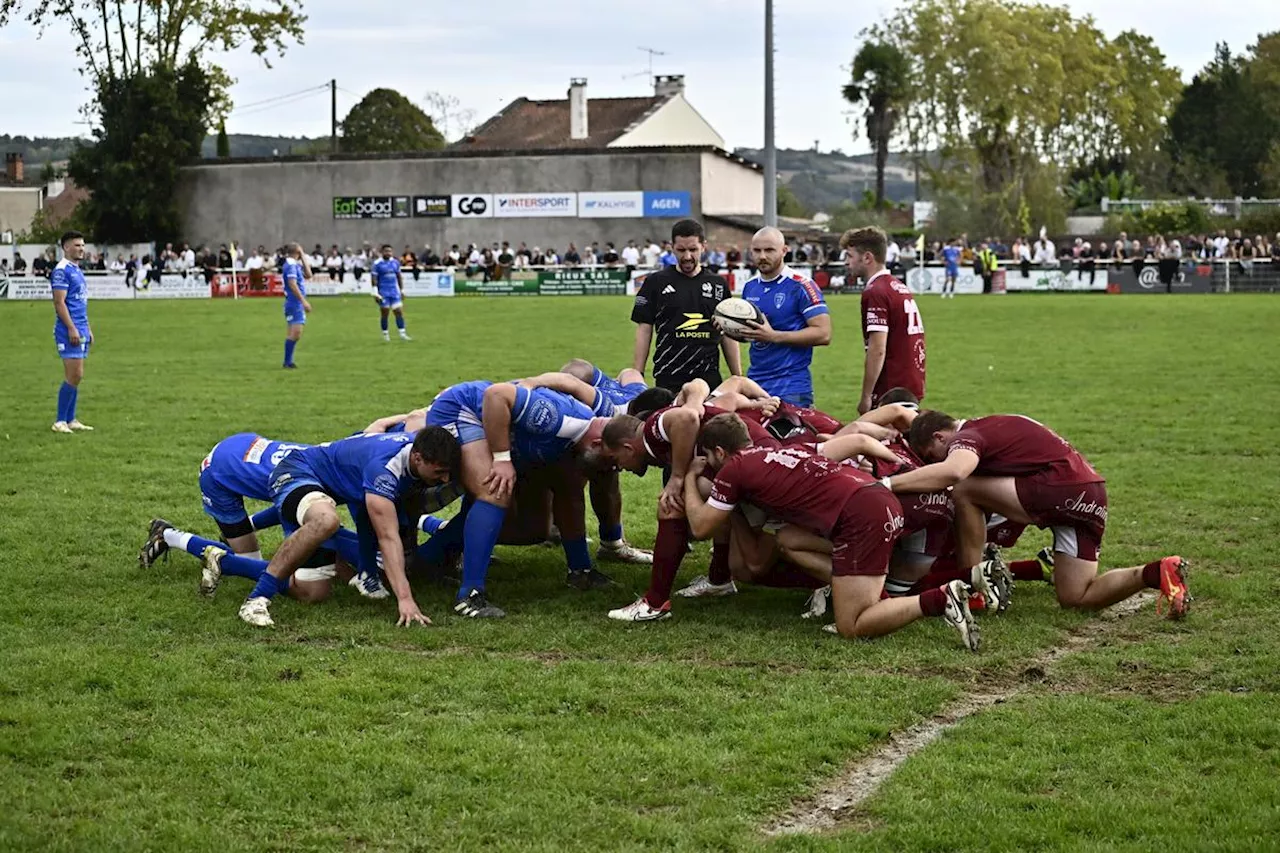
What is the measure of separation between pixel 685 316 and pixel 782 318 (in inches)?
27.8

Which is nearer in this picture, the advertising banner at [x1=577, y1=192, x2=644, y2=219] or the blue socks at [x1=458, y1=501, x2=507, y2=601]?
the blue socks at [x1=458, y1=501, x2=507, y2=601]

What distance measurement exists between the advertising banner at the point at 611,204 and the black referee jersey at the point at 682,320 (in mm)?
47138

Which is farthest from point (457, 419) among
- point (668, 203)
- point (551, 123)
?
point (551, 123)

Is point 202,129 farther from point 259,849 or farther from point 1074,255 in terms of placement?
point 259,849

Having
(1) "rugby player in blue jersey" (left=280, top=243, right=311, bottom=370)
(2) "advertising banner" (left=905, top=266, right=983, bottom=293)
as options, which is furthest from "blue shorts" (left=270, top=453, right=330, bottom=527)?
(2) "advertising banner" (left=905, top=266, right=983, bottom=293)

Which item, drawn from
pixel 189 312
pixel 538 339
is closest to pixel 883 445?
pixel 538 339

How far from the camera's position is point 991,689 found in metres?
6.62

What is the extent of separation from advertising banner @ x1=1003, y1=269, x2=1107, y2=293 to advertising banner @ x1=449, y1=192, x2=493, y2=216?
827 inches

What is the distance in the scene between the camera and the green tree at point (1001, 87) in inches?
2783

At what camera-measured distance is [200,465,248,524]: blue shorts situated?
8.65m

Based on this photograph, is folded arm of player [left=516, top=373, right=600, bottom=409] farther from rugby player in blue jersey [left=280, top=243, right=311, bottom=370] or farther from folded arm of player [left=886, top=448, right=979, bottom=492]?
rugby player in blue jersey [left=280, top=243, right=311, bottom=370]

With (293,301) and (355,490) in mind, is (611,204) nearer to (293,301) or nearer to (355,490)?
(293,301)

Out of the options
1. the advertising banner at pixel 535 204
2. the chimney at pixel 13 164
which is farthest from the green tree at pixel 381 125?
the chimney at pixel 13 164

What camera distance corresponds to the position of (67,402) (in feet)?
50.0
